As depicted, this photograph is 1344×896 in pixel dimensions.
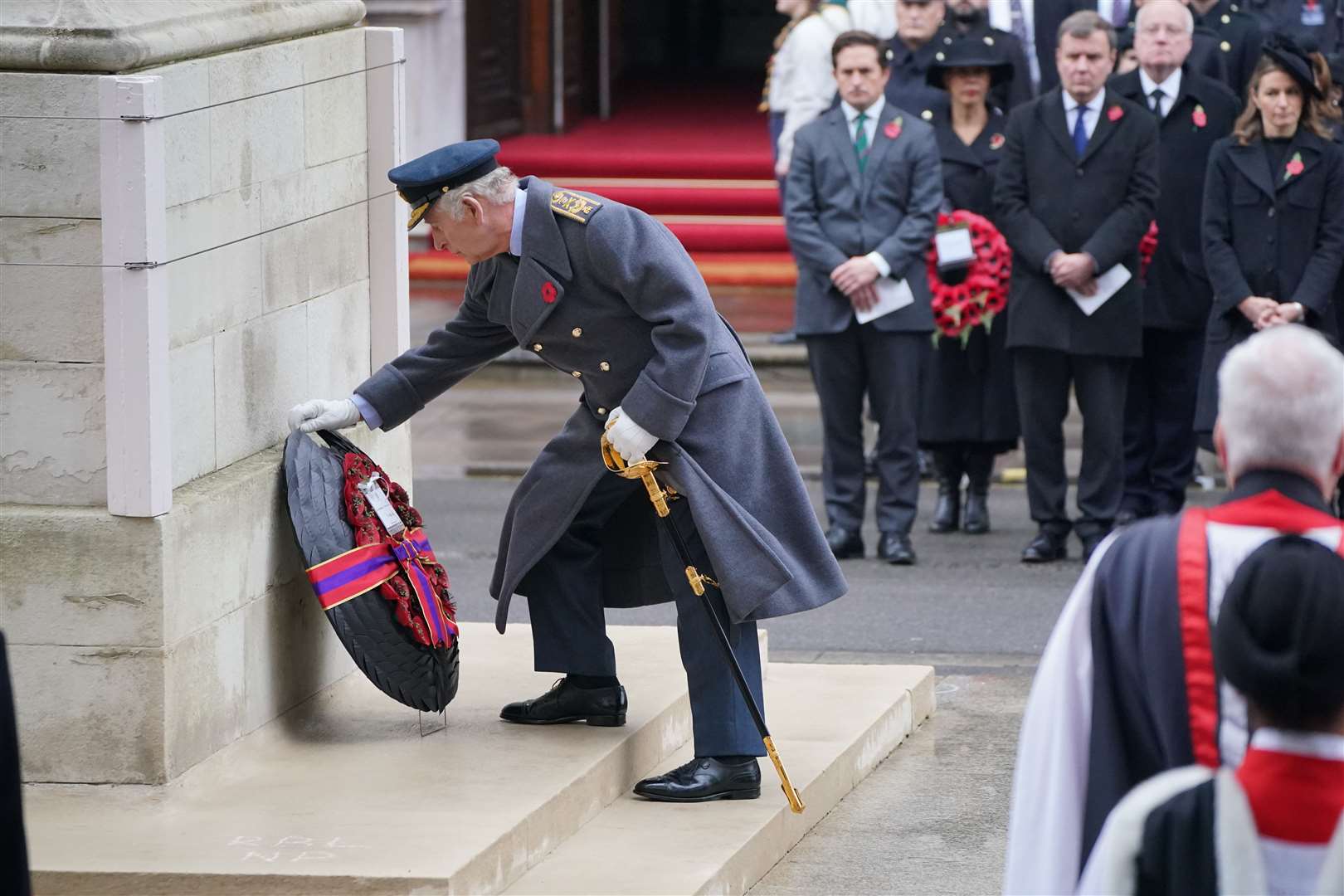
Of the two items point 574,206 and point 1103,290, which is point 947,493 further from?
point 574,206

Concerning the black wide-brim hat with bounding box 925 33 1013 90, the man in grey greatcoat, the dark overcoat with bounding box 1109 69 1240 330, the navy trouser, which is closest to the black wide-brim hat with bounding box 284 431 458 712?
the man in grey greatcoat

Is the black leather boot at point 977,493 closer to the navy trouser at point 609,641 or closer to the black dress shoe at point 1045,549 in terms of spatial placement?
the black dress shoe at point 1045,549

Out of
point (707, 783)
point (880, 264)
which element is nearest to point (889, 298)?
point (880, 264)

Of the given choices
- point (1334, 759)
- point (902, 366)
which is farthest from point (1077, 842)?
point (902, 366)

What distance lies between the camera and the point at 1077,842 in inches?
135

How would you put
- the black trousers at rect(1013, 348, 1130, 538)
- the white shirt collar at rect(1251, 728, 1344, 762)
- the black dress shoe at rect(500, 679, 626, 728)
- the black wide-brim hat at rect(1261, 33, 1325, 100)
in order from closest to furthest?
the white shirt collar at rect(1251, 728, 1344, 762), the black dress shoe at rect(500, 679, 626, 728), the black wide-brim hat at rect(1261, 33, 1325, 100), the black trousers at rect(1013, 348, 1130, 538)

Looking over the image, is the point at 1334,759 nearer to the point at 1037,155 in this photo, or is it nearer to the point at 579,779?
the point at 579,779

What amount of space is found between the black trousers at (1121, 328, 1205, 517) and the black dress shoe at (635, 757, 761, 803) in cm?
436

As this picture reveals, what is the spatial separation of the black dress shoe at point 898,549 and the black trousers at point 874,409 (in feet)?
0.08

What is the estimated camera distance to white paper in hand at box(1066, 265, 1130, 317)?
883 cm

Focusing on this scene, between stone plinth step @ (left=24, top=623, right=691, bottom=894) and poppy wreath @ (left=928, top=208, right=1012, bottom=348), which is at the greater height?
poppy wreath @ (left=928, top=208, right=1012, bottom=348)

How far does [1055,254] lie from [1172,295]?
0.93 meters

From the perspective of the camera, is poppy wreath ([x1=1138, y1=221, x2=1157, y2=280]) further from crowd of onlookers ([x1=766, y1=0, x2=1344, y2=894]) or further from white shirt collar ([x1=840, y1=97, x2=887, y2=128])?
white shirt collar ([x1=840, y1=97, x2=887, y2=128])

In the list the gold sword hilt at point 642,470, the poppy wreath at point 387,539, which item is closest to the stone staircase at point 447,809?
the poppy wreath at point 387,539
